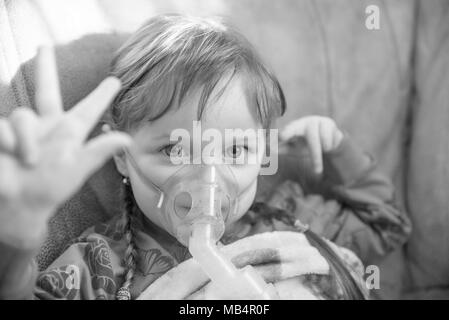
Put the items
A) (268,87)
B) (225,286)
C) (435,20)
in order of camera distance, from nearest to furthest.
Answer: (225,286) < (268,87) < (435,20)

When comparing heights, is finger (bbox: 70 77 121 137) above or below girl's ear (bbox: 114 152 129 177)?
above

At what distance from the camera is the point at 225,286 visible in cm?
74

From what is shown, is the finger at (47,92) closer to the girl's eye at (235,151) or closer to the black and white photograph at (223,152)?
the black and white photograph at (223,152)

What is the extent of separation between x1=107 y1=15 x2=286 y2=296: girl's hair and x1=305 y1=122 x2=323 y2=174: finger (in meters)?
0.18

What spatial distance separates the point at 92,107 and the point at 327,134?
1.88 ft

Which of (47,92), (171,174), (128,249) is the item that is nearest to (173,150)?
(171,174)

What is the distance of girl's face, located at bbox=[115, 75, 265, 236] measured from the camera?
2.59 ft

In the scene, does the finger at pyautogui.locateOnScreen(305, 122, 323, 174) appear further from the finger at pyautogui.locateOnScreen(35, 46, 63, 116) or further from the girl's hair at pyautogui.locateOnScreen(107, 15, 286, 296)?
the finger at pyautogui.locateOnScreen(35, 46, 63, 116)

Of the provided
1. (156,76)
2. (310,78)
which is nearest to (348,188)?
(310,78)

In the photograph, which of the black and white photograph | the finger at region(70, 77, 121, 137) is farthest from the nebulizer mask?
the finger at region(70, 77, 121, 137)

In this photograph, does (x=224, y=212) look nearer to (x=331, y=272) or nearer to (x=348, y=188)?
(x=331, y=272)

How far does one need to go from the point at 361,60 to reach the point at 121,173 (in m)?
0.52

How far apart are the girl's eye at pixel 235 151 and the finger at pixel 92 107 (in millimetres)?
260
